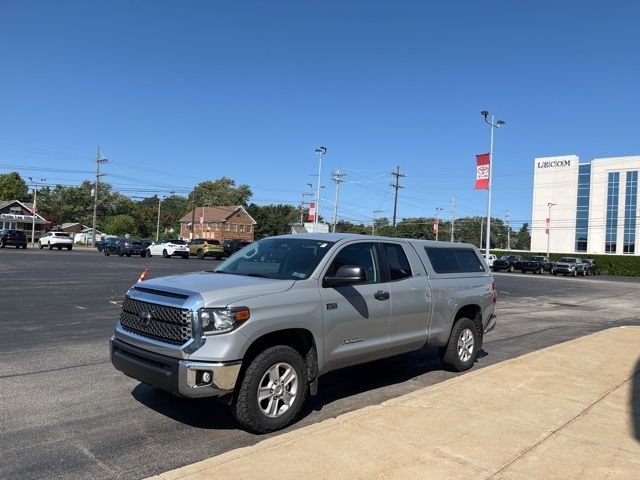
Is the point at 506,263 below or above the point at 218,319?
below

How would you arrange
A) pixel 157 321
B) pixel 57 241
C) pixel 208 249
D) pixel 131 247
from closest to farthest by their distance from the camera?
pixel 157 321
pixel 131 247
pixel 208 249
pixel 57 241

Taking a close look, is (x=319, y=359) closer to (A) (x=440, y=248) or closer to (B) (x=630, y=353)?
(A) (x=440, y=248)

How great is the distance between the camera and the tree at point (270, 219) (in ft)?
380

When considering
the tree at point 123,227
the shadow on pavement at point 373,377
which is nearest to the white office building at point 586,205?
the shadow on pavement at point 373,377

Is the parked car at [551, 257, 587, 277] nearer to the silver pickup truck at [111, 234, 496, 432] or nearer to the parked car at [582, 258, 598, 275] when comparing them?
the parked car at [582, 258, 598, 275]

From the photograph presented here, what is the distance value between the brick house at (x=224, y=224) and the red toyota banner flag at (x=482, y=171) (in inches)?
2635

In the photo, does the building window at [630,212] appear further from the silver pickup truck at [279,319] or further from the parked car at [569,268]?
the silver pickup truck at [279,319]

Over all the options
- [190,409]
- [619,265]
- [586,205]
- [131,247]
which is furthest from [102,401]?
[586,205]

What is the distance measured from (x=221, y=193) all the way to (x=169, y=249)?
91634 millimetres

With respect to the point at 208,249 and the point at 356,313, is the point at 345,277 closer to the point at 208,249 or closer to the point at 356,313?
the point at 356,313

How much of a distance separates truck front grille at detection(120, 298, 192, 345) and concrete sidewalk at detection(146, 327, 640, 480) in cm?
109

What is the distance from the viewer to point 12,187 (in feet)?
342

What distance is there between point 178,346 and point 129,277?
17.2 metres

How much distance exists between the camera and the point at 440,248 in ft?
23.8
